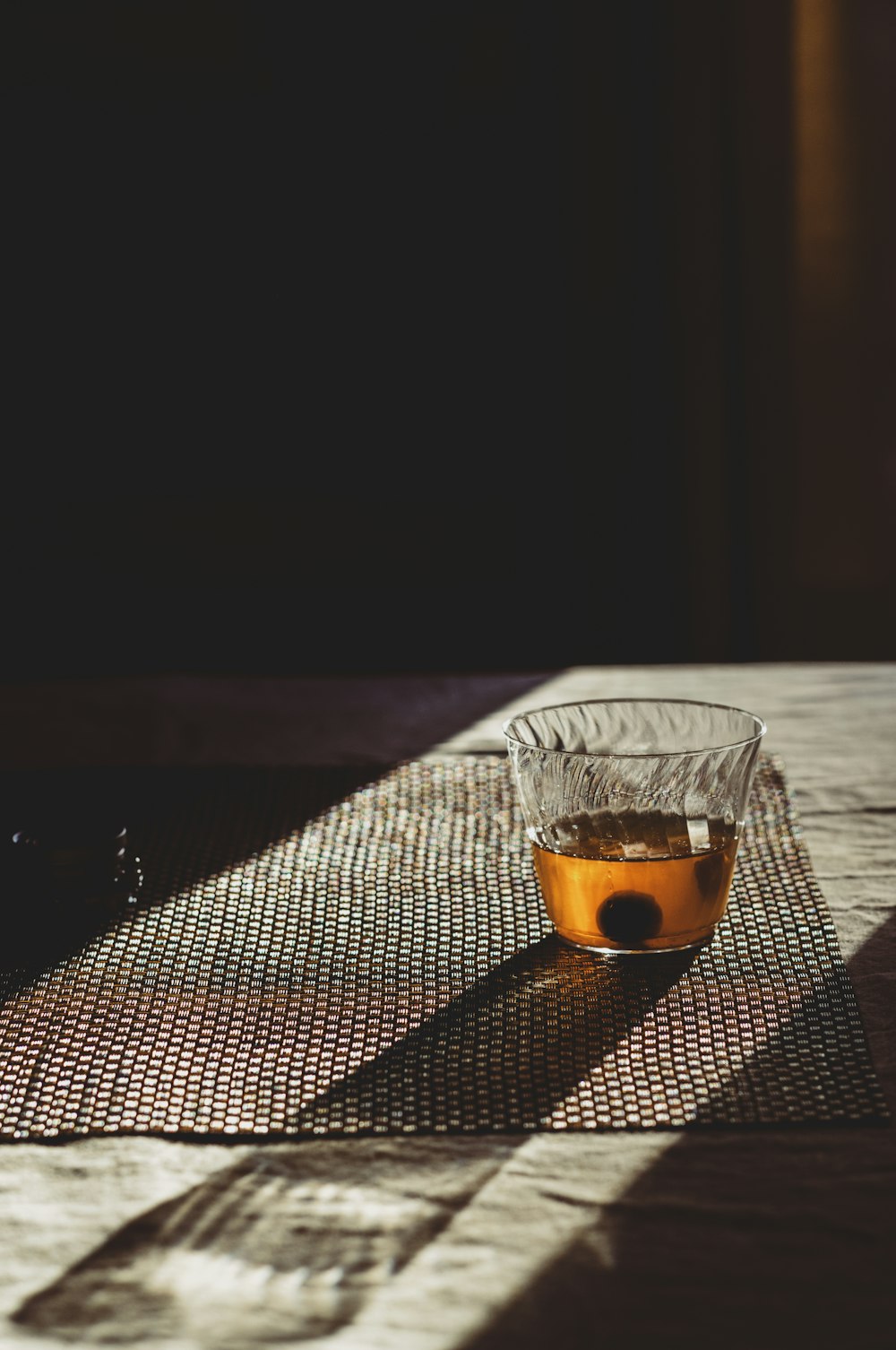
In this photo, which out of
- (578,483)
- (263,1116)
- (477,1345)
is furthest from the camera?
(578,483)

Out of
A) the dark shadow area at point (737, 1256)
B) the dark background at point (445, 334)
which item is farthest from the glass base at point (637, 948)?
the dark background at point (445, 334)

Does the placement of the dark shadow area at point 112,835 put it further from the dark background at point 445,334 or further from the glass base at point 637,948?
the dark background at point 445,334

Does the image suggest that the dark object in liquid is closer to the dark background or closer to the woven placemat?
the woven placemat

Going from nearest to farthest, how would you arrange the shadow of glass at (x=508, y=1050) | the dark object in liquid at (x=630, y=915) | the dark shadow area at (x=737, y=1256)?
the dark shadow area at (x=737, y=1256) < the shadow of glass at (x=508, y=1050) < the dark object in liquid at (x=630, y=915)

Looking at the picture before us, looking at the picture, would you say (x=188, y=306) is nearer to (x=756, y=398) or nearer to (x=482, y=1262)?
(x=756, y=398)

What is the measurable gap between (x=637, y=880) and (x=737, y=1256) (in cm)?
21

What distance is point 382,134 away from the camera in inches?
115

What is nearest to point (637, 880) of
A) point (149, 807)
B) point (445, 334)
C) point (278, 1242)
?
point (278, 1242)

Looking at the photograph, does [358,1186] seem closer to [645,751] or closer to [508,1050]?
[508,1050]

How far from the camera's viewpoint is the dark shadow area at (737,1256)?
14.8 inches

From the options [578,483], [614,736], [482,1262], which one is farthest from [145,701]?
[578,483]

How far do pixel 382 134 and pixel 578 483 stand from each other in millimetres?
897

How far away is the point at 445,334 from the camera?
3059 millimetres

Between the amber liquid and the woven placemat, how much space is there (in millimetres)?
12
